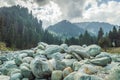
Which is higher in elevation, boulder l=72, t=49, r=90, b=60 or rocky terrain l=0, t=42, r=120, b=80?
boulder l=72, t=49, r=90, b=60

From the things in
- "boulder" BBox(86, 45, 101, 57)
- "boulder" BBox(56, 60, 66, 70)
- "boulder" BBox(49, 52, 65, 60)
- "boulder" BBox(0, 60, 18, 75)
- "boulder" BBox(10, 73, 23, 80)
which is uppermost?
"boulder" BBox(86, 45, 101, 57)

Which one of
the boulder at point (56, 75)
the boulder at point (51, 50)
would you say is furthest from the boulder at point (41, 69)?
the boulder at point (51, 50)

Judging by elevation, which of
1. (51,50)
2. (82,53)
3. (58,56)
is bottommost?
(58,56)

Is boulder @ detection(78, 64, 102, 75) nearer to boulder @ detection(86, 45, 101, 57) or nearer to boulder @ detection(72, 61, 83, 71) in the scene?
boulder @ detection(72, 61, 83, 71)

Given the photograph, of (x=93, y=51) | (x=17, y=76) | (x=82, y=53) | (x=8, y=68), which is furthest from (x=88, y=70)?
(x=8, y=68)

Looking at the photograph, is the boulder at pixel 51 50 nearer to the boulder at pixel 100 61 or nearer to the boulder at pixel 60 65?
the boulder at pixel 60 65

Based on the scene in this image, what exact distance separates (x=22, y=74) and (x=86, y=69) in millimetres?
4768

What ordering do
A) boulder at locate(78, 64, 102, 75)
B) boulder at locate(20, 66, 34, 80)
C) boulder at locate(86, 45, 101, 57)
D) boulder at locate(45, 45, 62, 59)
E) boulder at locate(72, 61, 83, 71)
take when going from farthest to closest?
boulder at locate(45, 45, 62, 59) → boulder at locate(86, 45, 101, 57) → boulder at locate(20, 66, 34, 80) → boulder at locate(72, 61, 83, 71) → boulder at locate(78, 64, 102, 75)

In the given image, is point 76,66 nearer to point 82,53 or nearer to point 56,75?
point 56,75

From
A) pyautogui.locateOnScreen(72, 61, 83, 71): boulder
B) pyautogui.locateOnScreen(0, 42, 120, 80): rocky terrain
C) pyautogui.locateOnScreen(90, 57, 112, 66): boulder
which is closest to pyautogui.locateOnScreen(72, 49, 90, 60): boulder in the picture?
pyautogui.locateOnScreen(0, 42, 120, 80): rocky terrain

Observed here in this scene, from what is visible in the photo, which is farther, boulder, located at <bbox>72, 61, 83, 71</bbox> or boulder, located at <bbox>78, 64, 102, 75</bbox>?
boulder, located at <bbox>72, 61, 83, 71</bbox>

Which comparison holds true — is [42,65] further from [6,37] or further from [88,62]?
[6,37]

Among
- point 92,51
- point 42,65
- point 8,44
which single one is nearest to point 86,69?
point 42,65

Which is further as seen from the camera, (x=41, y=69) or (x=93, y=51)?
(x=93, y=51)
